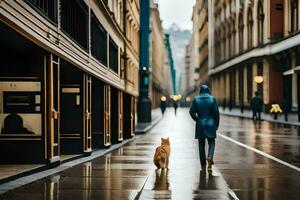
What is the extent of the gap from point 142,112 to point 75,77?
1006 inches

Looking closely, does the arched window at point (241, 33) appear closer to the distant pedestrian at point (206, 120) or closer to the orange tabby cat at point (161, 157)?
the distant pedestrian at point (206, 120)

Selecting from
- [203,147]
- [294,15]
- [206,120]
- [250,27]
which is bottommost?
[203,147]

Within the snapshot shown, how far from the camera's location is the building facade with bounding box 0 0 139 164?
11.5 meters

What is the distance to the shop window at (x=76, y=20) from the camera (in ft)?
51.2

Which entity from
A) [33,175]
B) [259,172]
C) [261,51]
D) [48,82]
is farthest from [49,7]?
[261,51]

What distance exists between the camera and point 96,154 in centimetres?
1723

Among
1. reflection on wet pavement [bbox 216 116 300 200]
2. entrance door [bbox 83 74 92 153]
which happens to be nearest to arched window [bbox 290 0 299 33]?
reflection on wet pavement [bbox 216 116 300 200]

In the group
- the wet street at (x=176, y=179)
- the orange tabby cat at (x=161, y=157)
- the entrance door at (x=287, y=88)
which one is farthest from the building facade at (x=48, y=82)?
the entrance door at (x=287, y=88)

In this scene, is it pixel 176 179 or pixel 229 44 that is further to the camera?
pixel 229 44

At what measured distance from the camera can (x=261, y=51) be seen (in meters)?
64.0

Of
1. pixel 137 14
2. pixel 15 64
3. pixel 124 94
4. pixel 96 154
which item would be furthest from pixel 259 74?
pixel 15 64

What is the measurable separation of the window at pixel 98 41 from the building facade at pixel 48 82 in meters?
0.08

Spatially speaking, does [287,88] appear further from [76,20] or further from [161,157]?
[161,157]

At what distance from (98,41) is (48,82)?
843 cm
